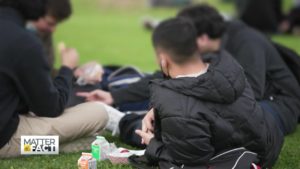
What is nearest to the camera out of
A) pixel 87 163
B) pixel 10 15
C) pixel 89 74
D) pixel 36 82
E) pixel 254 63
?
pixel 87 163

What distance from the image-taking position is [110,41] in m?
11.4

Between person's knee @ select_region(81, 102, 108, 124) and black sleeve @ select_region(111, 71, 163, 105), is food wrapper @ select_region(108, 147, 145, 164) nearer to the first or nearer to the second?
person's knee @ select_region(81, 102, 108, 124)

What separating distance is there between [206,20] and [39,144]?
1791mm

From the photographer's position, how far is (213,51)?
17.0 feet

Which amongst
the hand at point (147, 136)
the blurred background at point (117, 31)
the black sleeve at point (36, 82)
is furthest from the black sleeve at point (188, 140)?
the blurred background at point (117, 31)

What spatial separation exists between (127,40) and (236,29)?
659 centimetres

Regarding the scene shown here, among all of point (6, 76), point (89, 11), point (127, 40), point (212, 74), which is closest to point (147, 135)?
point (212, 74)

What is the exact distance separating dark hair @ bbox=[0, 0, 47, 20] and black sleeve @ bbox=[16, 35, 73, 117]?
282 mm

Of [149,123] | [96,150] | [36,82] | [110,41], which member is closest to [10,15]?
[36,82]

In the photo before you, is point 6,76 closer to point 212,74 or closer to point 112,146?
point 112,146

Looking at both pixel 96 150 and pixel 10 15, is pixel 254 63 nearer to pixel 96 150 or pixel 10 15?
pixel 96 150

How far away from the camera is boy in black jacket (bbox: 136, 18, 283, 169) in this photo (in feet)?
11.3

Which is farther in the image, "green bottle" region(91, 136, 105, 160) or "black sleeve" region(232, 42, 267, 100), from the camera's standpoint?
"black sleeve" region(232, 42, 267, 100)

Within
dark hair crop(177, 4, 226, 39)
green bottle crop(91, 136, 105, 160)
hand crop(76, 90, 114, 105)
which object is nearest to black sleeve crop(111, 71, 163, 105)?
hand crop(76, 90, 114, 105)
